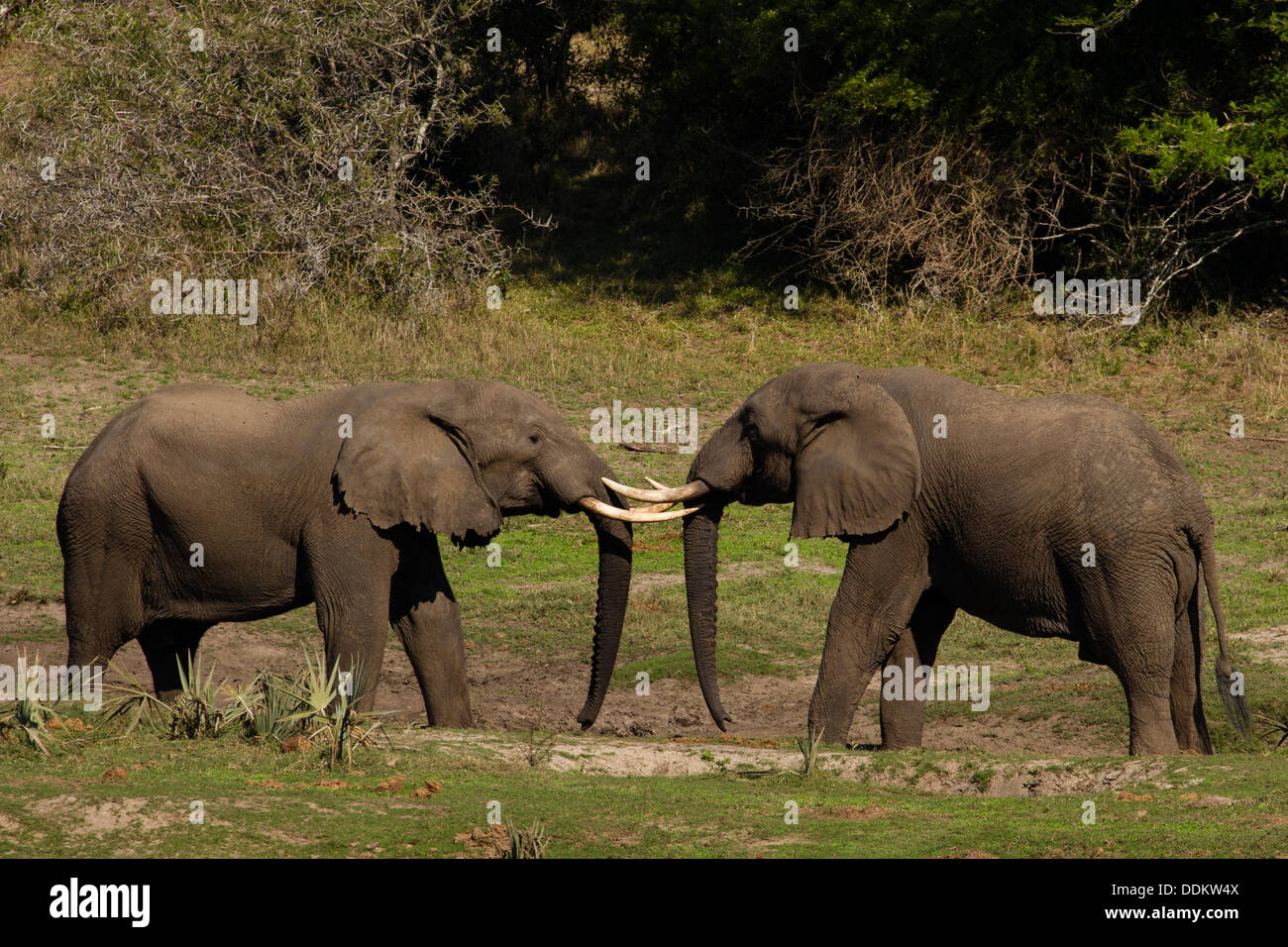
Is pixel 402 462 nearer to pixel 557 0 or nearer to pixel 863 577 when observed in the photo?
pixel 863 577

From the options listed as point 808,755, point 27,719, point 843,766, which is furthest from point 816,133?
point 27,719

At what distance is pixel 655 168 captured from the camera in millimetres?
29016

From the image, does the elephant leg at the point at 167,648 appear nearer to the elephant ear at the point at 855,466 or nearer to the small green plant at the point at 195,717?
the small green plant at the point at 195,717

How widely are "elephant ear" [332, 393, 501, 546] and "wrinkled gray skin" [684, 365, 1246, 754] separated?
1715 mm

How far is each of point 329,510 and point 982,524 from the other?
4352mm

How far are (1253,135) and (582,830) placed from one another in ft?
56.5

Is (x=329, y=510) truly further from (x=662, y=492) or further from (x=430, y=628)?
(x=662, y=492)

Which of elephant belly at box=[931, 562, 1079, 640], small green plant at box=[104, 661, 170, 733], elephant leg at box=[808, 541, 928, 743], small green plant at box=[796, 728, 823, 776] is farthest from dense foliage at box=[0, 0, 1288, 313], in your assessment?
small green plant at box=[796, 728, 823, 776]

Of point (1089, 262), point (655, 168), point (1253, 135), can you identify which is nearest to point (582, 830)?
point (1253, 135)

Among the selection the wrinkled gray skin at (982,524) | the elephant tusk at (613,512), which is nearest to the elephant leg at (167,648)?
the elephant tusk at (613,512)

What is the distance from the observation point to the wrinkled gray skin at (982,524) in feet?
34.9

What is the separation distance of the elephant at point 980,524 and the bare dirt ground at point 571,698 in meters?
1.37

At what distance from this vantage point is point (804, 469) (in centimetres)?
1134

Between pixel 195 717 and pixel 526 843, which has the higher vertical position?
pixel 195 717
